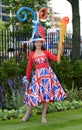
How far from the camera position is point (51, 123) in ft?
29.6

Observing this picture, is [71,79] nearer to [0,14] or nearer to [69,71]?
Answer: [69,71]

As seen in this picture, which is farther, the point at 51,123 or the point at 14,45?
the point at 14,45

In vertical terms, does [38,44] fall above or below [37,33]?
below

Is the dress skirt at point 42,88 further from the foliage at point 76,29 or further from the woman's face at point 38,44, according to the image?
the foliage at point 76,29

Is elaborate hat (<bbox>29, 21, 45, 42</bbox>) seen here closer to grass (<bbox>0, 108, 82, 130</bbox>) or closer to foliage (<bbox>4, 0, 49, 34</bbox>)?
grass (<bbox>0, 108, 82, 130</bbox>)

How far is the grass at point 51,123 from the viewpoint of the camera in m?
8.56

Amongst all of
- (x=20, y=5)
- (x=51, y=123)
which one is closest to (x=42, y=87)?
(x=51, y=123)

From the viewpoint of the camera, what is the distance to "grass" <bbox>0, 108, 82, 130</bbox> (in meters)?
8.56

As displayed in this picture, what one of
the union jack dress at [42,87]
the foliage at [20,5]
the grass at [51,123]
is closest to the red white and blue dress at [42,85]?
the union jack dress at [42,87]

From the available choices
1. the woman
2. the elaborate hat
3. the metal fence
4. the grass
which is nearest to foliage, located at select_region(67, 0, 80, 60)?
the metal fence

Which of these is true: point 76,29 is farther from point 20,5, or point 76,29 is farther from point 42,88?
point 20,5

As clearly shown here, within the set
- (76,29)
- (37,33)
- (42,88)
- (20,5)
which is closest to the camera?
(42,88)

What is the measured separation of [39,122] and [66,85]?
17.6ft

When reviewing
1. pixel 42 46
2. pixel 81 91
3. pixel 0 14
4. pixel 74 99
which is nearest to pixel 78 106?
pixel 74 99
